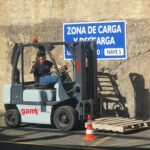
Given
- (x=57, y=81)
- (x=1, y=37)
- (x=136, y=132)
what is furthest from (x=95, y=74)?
(x=1, y=37)

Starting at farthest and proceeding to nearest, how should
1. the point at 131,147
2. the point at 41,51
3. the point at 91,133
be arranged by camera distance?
the point at 41,51 → the point at 91,133 → the point at 131,147

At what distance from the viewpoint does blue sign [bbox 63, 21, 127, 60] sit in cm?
1509

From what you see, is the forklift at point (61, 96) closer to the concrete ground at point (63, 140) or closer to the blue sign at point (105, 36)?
the concrete ground at point (63, 140)

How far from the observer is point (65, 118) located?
1348 centimetres

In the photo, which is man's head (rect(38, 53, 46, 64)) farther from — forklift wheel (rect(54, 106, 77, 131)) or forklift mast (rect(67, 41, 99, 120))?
forklift wheel (rect(54, 106, 77, 131))

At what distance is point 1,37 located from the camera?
16797mm

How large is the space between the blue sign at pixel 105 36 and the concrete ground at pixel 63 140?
2.74m

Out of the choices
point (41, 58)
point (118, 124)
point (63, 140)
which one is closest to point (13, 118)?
point (41, 58)

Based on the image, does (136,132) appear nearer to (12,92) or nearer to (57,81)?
(57,81)

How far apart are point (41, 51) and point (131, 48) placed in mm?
2575

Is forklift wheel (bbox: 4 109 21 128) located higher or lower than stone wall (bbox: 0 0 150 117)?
lower

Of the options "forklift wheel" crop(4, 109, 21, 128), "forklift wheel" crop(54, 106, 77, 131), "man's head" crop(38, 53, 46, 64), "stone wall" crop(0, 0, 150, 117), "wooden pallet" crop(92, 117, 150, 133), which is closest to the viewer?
"wooden pallet" crop(92, 117, 150, 133)

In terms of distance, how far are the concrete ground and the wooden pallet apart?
0.45ft

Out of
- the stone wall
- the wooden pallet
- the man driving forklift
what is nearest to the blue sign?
the stone wall
